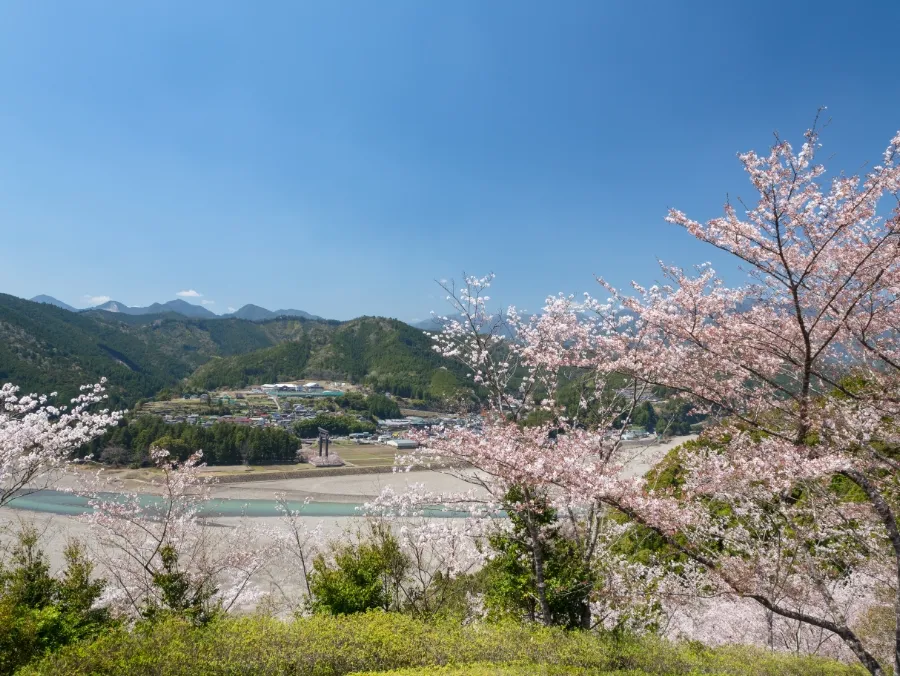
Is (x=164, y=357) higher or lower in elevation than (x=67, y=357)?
higher

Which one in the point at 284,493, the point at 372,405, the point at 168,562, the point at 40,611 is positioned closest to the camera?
the point at 40,611

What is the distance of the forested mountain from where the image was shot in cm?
8275

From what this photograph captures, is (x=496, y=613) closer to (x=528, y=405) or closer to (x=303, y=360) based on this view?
(x=528, y=405)

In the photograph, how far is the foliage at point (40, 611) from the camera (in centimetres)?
530

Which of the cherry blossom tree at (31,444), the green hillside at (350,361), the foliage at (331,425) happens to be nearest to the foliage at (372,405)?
the foliage at (331,425)

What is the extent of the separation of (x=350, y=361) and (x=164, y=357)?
64.6 m

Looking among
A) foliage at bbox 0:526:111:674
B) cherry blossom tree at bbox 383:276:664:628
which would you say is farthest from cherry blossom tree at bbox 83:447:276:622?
cherry blossom tree at bbox 383:276:664:628

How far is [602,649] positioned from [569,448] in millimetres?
2402

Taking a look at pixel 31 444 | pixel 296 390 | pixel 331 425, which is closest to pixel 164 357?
pixel 296 390

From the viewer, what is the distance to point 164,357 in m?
151

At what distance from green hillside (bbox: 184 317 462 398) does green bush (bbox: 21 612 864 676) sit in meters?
99.8

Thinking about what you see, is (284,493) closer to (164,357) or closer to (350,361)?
(350,361)

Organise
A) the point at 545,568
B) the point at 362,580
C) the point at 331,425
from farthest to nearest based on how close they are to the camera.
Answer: the point at 331,425, the point at 362,580, the point at 545,568

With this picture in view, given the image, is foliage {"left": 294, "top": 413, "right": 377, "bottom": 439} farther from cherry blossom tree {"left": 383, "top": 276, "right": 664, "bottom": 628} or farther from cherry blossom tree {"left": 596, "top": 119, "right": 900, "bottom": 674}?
cherry blossom tree {"left": 596, "top": 119, "right": 900, "bottom": 674}
